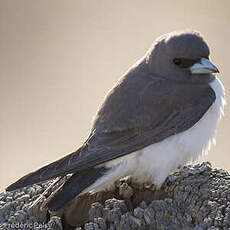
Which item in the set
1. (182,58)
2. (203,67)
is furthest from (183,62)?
(203,67)

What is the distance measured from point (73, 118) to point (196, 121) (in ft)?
13.8

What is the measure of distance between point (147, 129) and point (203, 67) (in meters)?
0.72

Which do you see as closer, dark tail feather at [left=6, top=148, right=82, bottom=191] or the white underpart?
dark tail feather at [left=6, top=148, right=82, bottom=191]

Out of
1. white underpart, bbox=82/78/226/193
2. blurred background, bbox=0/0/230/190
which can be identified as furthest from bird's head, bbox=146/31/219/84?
blurred background, bbox=0/0/230/190

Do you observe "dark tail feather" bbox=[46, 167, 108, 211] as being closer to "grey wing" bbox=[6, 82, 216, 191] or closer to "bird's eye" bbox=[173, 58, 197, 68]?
"grey wing" bbox=[6, 82, 216, 191]

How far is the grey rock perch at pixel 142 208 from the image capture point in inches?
202

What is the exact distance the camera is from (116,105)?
6.45 metres

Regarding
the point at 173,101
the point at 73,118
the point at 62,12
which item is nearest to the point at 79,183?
the point at 173,101

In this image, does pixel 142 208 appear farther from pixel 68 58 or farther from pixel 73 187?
pixel 68 58

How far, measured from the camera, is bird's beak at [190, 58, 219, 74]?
21.8 feet

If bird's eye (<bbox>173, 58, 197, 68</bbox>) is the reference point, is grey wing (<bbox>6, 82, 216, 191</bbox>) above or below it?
below

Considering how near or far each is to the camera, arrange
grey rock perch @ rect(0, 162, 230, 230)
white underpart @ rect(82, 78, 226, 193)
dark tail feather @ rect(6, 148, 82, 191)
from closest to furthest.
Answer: grey rock perch @ rect(0, 162, 230, 230) → dark tail feather @ rect(6, 148, 82, 191) → white underpart @ rect(82, 78, 226, 193)

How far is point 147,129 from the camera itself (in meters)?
6.45

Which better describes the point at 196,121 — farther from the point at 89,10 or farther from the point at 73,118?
the point at 89,10
